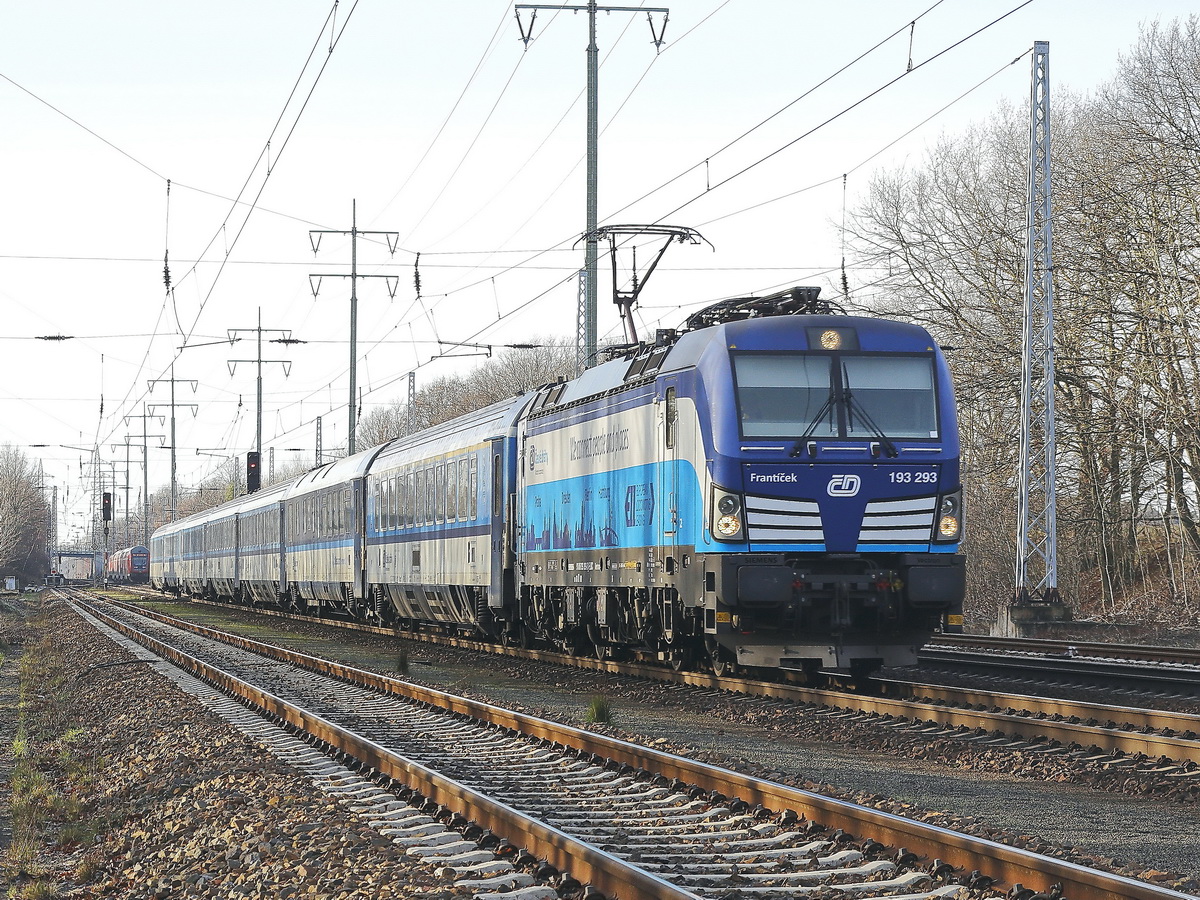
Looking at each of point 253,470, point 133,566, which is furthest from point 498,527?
point 133,566

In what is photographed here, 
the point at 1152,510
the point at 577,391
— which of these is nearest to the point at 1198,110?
the point at 1152,510

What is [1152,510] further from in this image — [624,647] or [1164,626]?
[624,647]

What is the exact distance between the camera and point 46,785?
40.1 ft

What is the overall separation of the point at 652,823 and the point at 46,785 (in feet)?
21.1

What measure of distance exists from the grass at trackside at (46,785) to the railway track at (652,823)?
1920 mm

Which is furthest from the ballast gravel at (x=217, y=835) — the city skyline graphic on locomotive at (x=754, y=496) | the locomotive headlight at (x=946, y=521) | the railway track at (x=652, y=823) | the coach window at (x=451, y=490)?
the coach window at (x=451, y=490)

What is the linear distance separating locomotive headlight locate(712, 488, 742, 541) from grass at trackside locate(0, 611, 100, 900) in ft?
19.2

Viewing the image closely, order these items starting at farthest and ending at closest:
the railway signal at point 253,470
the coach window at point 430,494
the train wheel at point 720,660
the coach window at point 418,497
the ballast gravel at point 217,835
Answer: the railway signal at point 253,470
the coach window at point 418,497
the coach window at point 430,494
the train wheel at point 720,660
the ballast gravel at point 217,835

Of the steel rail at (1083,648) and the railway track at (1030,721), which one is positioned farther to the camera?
the steel rail at (1083,648)

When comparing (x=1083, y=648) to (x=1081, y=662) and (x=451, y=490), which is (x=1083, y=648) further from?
(x=451, y=490)

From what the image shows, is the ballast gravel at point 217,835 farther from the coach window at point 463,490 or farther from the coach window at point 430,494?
the coach window at point 430,494

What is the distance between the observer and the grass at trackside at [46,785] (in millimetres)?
8867

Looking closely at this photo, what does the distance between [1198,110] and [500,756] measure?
25059 mm

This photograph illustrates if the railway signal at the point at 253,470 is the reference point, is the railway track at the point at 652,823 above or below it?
below
